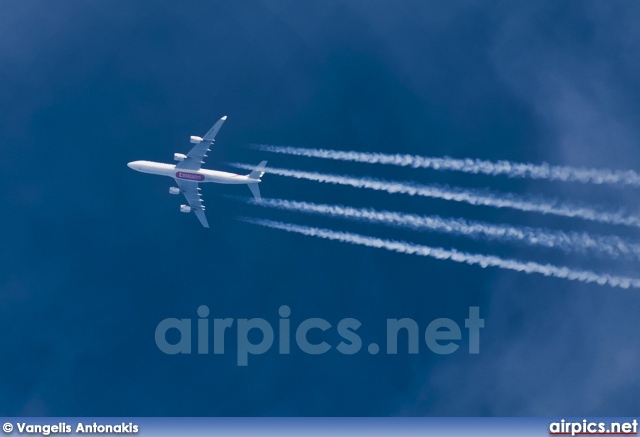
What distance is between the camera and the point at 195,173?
10312 cm

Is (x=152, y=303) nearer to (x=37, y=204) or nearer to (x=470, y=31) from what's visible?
(x=37, y=204)

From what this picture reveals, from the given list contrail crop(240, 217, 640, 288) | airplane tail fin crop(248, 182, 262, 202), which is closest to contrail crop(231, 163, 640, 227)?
airplane tail fin crop(248, 182, 262, 202)

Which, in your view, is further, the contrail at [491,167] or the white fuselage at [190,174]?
the white fuselage at [190,174]

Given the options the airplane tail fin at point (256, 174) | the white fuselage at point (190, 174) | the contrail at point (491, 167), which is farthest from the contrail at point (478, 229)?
the white fuselage at point (190, 174)

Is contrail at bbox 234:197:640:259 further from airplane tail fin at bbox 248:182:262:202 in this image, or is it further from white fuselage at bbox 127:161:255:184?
white fuselage at bbox 127:161:255:184

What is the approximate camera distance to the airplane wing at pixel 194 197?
105938mm

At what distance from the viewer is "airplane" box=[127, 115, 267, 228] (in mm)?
101500

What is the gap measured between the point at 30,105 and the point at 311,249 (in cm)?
3377

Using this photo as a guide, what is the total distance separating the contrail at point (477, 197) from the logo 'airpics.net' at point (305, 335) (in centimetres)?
1362

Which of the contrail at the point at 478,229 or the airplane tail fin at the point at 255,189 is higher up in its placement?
the airplane tail fin at the point at 255,189

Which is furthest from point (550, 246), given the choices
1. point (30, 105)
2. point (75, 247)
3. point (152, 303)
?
point (30, 105)

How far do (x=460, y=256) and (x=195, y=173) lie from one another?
27.5 m

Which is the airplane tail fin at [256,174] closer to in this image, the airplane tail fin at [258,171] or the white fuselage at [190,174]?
the airplane tail fin at [258,171]

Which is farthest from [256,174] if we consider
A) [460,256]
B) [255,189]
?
[460,256]
